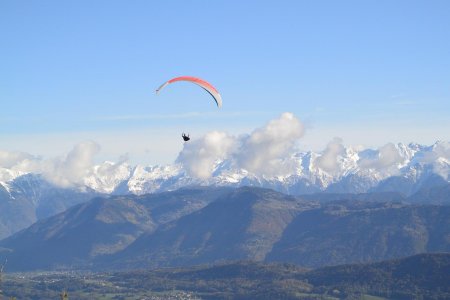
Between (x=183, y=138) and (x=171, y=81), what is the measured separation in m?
9.83

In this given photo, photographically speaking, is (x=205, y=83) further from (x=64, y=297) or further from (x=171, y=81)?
(x=64, y=297)

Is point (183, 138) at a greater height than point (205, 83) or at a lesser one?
lesser

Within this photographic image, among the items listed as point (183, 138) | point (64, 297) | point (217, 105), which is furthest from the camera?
point (183, 138)

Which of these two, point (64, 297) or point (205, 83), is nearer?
point (64, 297)

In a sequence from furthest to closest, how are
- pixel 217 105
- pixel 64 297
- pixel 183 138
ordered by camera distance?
1. pixel 183 138
2. pixel 217 105
3. pixel 64 297

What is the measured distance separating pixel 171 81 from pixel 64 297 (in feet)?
221

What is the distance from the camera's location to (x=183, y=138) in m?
116

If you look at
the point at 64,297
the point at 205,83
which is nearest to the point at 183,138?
the point at 205,83

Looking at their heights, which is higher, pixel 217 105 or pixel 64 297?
pixel 217 105

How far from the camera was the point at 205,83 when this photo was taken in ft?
376

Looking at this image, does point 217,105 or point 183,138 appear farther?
point 183,138

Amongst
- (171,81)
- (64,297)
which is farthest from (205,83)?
(64,297)

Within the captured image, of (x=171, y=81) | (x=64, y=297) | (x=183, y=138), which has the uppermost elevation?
(x=171, y=81)

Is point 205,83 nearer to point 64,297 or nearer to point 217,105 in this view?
point 217,105
